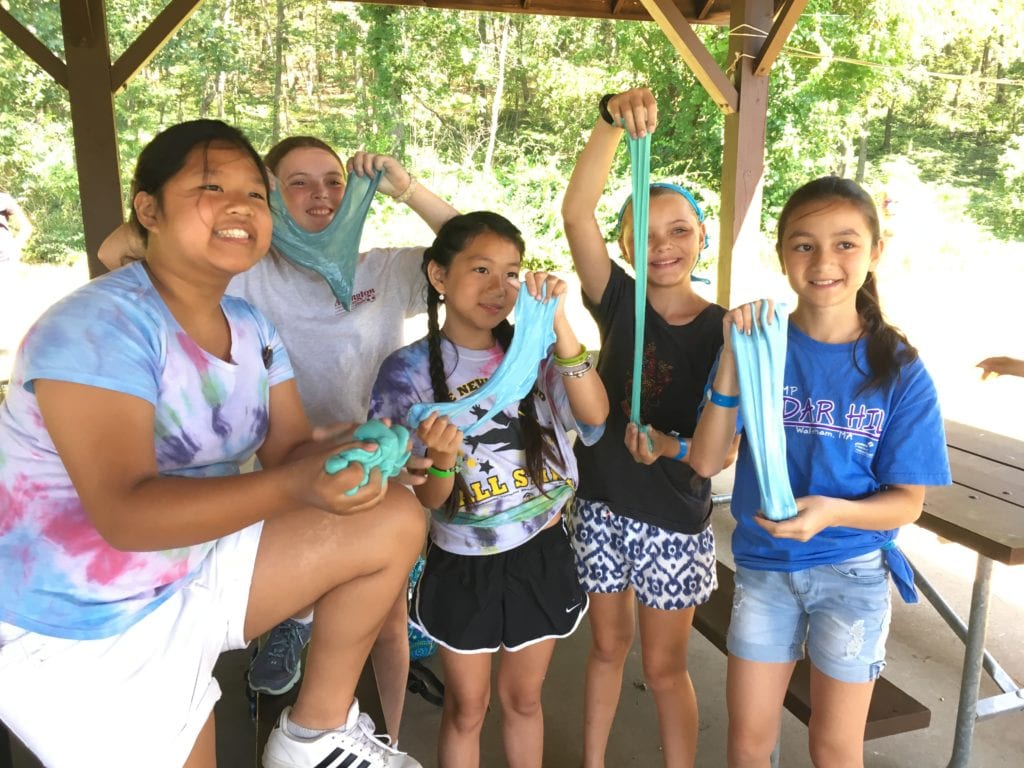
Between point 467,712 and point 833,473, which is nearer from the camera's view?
point 833,473

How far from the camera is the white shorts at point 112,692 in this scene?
134 cm

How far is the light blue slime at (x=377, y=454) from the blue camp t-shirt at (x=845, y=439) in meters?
0.92

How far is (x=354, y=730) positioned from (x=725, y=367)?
109 centimetres

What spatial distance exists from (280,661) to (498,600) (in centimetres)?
85

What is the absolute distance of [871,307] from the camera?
5.92 ft

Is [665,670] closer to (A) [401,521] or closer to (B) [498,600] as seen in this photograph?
(B) [498,600]

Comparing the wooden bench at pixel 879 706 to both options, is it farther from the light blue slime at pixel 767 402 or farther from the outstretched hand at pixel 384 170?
the outstretched hand at pixel 384 170

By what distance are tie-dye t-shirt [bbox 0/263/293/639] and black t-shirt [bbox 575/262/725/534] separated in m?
1.01

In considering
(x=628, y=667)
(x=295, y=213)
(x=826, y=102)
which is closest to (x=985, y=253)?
(x=826, y=102)

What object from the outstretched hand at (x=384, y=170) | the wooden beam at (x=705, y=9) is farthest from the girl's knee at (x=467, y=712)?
the wooden beam at (x=705, y=9)

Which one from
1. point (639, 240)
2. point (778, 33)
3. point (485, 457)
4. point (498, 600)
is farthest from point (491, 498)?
point (778, 33)

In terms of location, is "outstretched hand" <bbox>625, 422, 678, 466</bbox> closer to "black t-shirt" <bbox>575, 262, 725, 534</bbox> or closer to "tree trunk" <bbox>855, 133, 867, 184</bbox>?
"black t-shirt" <bbox>575, 262, 725, 534</bbox>

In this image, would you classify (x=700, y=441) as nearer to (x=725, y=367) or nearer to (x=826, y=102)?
(x=725, y=367)

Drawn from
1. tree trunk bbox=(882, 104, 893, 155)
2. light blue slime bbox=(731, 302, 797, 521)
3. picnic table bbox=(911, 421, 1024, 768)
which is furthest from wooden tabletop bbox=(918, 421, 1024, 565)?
tree trunk bbox=(882, 104, 893, 155)
